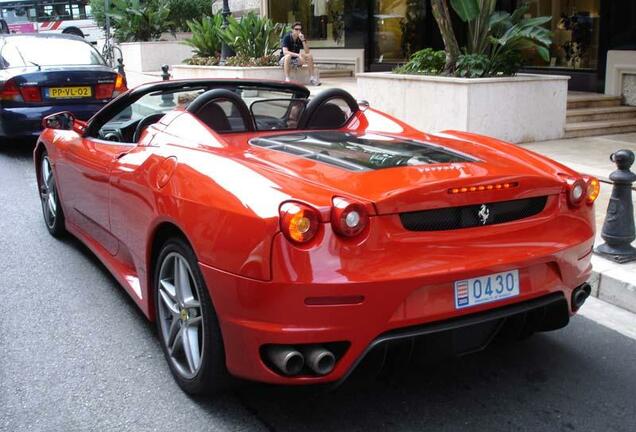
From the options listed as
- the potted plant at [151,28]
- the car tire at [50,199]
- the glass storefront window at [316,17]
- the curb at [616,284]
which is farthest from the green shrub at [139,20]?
the curb at [616,284]

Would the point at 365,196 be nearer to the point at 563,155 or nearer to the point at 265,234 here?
the point at 265,234

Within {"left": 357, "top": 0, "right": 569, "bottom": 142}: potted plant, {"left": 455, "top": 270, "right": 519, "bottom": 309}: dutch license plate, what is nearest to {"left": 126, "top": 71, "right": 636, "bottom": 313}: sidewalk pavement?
{"left": 357, "top": 0, "right": 569, "bottom": 142}: potted plant

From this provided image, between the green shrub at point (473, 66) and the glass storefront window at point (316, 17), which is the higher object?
the glass storefront window at point (316, 17)

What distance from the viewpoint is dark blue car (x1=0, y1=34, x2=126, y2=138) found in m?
9.68

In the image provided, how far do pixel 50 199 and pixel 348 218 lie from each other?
A: 13.3 feet

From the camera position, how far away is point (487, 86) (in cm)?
973

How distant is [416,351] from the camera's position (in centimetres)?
289

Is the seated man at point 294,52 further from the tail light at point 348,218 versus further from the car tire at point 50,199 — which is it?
the tail light at point 348,218

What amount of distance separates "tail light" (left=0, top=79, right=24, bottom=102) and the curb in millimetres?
7962

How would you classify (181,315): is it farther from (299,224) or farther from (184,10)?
(184,10)

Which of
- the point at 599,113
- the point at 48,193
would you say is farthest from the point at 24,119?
the point at 599,113

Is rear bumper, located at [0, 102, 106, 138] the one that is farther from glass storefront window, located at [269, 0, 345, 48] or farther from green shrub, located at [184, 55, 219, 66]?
glass storefront window, located at [269, 0, 345, 48]

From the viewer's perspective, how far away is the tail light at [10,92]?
9625mm

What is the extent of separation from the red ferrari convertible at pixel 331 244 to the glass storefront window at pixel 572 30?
10.8m
